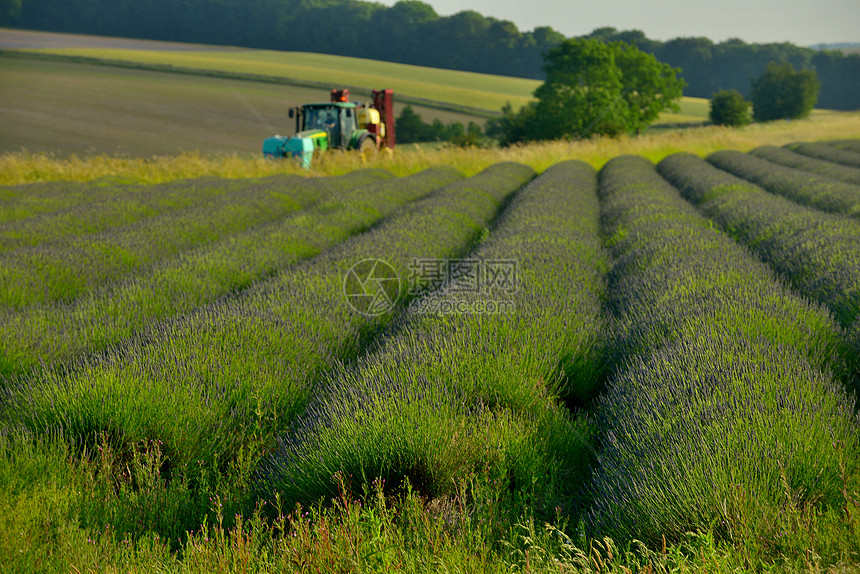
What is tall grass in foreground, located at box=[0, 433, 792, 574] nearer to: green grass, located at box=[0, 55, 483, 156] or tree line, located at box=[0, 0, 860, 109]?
green grass, located at box=[0, 55, 483, 156]

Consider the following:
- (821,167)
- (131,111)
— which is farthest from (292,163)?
(131,111)

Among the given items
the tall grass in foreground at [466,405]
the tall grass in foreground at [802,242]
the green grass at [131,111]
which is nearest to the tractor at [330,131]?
the green grass at [131,111]

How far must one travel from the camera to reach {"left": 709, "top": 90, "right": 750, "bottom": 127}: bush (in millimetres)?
49219

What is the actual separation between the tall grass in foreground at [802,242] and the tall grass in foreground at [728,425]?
0.45 m

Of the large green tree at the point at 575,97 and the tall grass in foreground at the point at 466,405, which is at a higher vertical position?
the large green tree at the point at 575,97

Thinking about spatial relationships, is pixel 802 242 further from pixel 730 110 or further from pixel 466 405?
pixel 730 110

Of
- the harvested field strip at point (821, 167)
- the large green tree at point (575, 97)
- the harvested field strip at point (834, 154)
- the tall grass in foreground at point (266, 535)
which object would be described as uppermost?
the large green tree at point (575, 97)

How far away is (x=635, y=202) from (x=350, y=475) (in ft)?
22.3

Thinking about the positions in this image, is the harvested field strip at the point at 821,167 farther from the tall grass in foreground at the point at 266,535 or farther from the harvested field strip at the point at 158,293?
the tall grass in foreground at the point at 266,535

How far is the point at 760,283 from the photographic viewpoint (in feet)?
12.3

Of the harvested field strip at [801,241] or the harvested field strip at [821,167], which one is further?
the harvested field strip at [821,167]

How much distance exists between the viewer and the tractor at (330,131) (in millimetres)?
15516

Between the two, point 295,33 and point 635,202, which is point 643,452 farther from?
point 295,33

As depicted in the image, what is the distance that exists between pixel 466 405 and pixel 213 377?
4.04 ft
